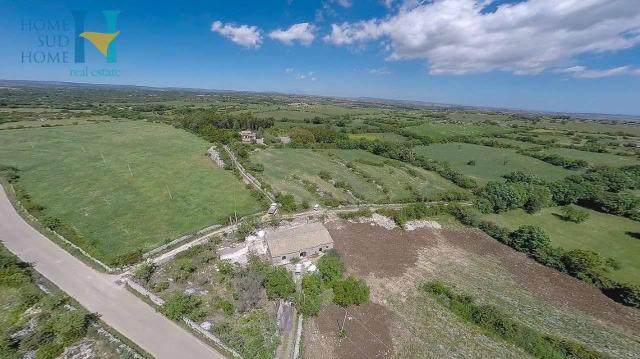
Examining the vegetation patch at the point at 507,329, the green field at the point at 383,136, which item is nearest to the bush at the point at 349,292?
the vegetation patch at the point at 507,329

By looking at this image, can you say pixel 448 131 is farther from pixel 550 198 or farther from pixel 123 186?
pixel 123 186

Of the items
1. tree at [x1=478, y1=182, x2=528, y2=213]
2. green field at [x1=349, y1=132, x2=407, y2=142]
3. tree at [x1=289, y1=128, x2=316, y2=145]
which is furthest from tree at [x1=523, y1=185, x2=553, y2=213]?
green field at [x1=349, y1=132, x2=407, y2=142]

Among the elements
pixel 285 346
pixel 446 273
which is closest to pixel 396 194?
pixel 446 273

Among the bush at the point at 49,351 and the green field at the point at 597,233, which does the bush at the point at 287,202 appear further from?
the green field at the point at 597,233

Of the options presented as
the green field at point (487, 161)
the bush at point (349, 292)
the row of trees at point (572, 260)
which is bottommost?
the bush at point (349, 292)

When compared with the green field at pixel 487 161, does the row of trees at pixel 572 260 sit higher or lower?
lower

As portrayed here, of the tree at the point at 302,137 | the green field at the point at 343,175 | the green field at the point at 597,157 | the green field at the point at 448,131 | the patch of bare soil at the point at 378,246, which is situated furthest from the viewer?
the green field at the point at 448,131

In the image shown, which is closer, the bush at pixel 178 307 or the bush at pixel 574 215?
the bush at pixel 178 307
